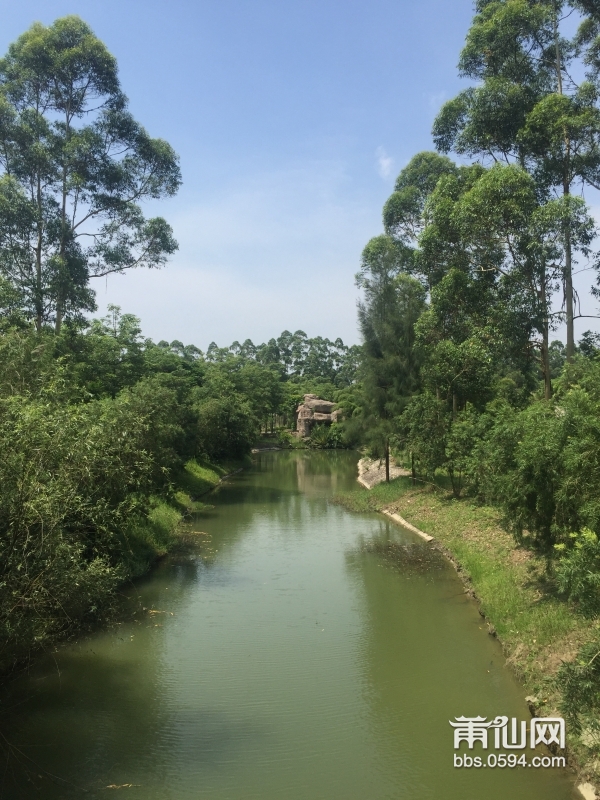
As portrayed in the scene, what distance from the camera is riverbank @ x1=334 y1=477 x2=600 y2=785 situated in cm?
759

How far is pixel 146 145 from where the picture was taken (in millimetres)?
21922

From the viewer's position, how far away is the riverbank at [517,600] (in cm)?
759

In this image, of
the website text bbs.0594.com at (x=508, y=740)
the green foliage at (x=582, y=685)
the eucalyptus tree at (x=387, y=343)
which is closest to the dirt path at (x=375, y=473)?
the eucalyptus tree at (x=387, y=343)

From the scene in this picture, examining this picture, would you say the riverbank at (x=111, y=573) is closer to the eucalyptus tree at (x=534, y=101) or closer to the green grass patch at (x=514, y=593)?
the green grass patch at (x=514, y=593)

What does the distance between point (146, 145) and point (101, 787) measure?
68.0 ft

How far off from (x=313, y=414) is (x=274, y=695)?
1917 inches

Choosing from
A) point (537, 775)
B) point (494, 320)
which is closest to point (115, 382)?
point (494, 320)

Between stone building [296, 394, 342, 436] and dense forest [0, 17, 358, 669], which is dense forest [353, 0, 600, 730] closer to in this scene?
dense forest [0, 17, 358, 669]

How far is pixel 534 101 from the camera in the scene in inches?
664

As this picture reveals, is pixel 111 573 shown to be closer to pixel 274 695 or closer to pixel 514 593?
pixel 274 695

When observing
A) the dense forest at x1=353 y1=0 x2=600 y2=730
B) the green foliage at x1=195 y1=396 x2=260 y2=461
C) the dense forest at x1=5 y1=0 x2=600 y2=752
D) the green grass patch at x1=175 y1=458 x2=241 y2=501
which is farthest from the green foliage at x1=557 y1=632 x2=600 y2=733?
the green foliage at x1=195 y1=396 x2=260 y2=461

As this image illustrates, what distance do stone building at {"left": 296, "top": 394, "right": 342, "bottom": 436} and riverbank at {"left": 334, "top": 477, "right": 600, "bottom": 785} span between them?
3696 cm

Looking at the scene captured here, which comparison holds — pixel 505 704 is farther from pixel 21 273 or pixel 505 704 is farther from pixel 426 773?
pixel 21 273

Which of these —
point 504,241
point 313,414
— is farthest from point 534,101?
point 313,414
